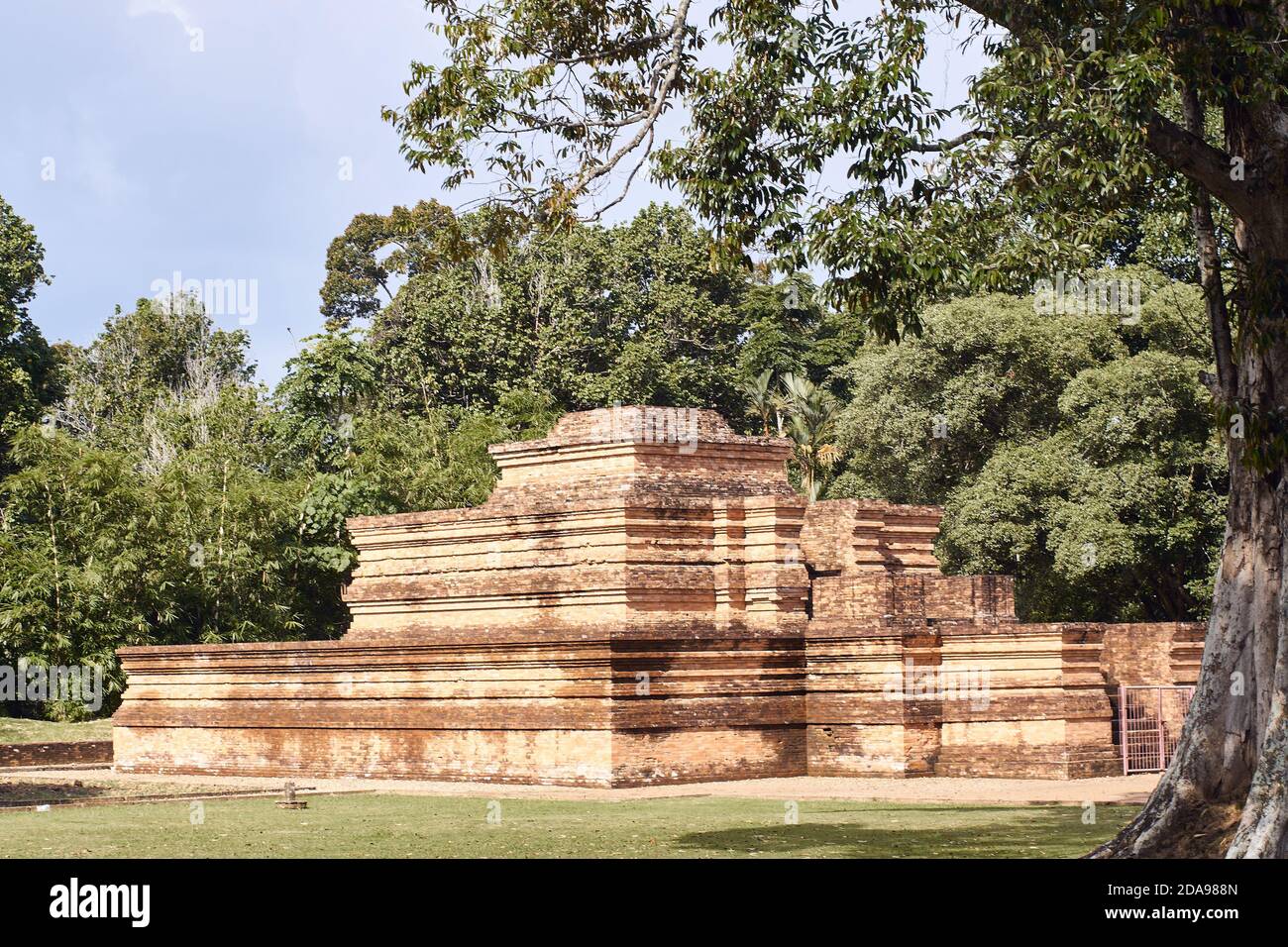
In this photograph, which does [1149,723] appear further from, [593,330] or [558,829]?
[593,330]

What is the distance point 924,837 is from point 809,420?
32.6m

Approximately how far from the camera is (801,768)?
2211 cm

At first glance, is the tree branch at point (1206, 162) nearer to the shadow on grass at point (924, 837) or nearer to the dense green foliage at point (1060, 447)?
the shadow on grass at point (924, 837)

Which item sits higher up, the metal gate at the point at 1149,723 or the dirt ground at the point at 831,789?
the metal gate at the point at 1149,723

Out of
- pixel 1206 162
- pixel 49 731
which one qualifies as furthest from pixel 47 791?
pixel 1206 162

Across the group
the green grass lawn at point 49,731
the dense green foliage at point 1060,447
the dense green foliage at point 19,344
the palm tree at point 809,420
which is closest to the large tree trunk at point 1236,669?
the dense green foliage at point 1060,447

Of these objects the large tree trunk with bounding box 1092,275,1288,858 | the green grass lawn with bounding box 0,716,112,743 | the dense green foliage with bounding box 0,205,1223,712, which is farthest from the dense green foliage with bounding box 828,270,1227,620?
the large tree trunk with bounding box 1092,275,1288,858

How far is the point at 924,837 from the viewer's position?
47.2ft

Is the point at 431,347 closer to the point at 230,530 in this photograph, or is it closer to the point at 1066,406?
the point at 230,530

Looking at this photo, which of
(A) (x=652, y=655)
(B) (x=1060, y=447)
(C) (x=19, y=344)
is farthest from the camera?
(C) (x=19, y=344)

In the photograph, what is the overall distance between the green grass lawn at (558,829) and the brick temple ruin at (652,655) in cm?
254

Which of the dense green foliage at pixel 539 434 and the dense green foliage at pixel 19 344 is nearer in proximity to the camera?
the dense green foliage at pixel 539 434

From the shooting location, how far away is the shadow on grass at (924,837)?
43.3ft

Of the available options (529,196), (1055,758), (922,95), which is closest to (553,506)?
(1055,758)
